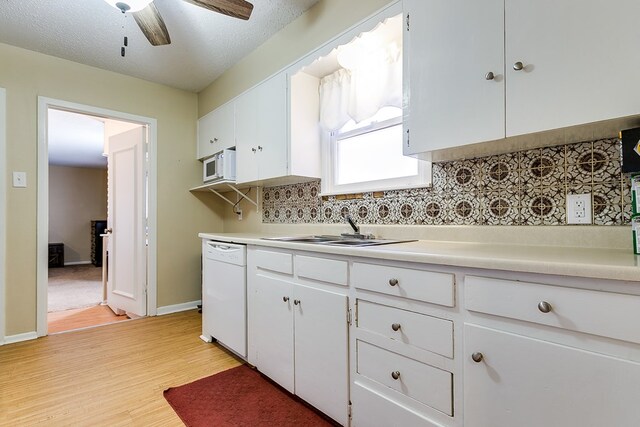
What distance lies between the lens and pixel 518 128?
1.20m

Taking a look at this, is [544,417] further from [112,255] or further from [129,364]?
[112,255]

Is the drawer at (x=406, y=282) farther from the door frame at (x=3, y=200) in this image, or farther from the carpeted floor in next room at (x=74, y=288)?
the carpeted floor in next room at (x=74, y=288)

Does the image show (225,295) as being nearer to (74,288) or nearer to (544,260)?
(544,260)

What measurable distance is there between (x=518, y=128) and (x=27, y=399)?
2.79 meters

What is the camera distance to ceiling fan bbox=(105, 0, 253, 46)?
170 cm

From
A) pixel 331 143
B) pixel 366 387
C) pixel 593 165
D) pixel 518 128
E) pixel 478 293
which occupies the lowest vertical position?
pixel 366 387

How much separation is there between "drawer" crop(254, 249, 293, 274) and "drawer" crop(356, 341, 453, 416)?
1.86 ft

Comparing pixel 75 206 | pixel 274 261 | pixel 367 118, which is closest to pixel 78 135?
pixel 75 206

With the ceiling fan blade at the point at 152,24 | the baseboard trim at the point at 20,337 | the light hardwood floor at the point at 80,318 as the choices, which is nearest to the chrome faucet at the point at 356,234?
the ceiling fan blade at the point at 152,24

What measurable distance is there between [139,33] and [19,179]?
5.10ft

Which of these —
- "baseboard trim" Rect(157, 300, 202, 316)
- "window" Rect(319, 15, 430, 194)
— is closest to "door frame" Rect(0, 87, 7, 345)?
"baseboard trim" Rect(157, 300, 202, 316)

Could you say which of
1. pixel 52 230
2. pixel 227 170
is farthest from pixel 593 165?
pixel 52 230

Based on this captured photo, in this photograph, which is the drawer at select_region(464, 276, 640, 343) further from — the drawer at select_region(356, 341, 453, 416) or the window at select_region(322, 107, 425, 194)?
the window at select_region(322, 107, 425, 194)

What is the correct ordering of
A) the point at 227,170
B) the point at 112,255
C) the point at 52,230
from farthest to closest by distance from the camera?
the point at 52,230 < the point at 112,255 < the point at 227,170
